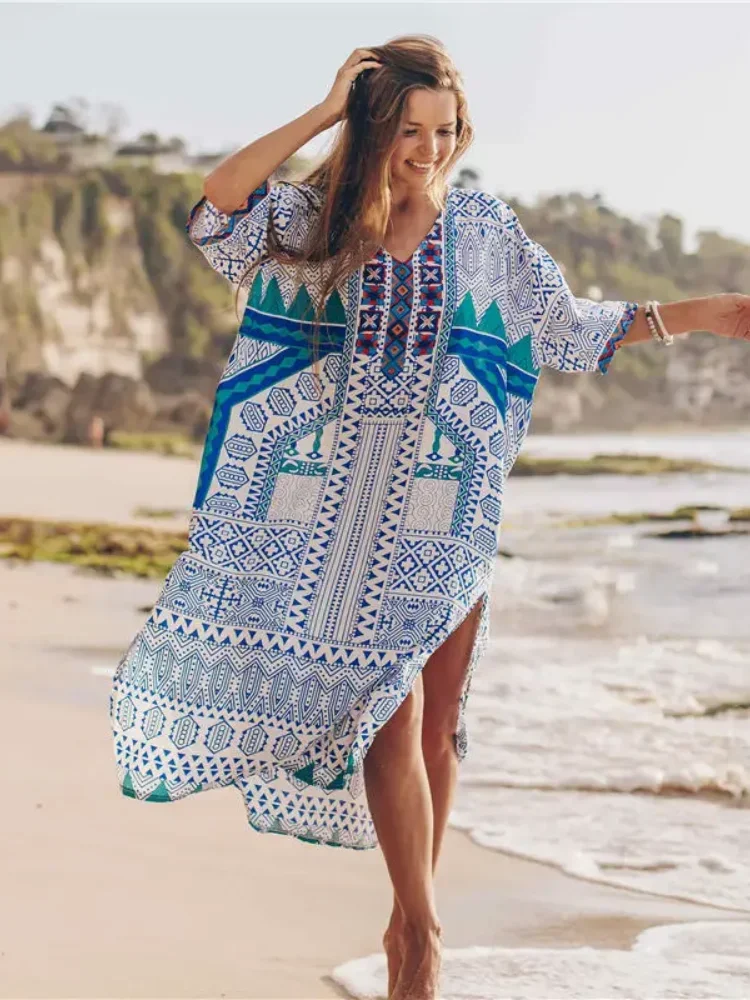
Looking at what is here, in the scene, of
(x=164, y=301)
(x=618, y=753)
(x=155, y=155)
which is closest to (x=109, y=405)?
(x=164, y=301)

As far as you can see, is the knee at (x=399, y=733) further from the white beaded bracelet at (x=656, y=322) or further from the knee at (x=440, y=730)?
the white beaded bracelet at (x=656, y=322)

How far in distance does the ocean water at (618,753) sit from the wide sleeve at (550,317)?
119 centimetres

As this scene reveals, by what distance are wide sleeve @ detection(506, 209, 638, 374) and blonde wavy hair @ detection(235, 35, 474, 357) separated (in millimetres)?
232

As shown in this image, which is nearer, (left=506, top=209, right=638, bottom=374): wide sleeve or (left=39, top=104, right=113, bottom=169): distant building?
(left=506, top=209, right=638, bottom=374): wide sleeve

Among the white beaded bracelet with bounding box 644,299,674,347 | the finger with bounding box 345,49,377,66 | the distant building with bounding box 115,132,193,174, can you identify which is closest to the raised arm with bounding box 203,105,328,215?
the finger with bounding box 345,49,377,66

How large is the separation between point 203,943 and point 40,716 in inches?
90.1

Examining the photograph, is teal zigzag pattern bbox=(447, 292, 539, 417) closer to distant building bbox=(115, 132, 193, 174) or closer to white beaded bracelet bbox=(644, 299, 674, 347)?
white beaded bracelet bbox=(644, 299, 674, 347)

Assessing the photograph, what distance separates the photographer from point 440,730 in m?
3.07

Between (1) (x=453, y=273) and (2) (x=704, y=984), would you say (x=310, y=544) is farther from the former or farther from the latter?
(2) (x=704, y=984)

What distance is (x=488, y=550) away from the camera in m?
3.03

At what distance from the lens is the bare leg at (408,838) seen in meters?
2.84

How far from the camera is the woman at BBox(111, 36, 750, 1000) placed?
9.57 feet

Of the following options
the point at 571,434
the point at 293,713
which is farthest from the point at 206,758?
the point at 571,434

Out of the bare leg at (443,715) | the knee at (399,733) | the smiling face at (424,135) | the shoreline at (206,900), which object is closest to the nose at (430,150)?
the smiling face at (424,135)
